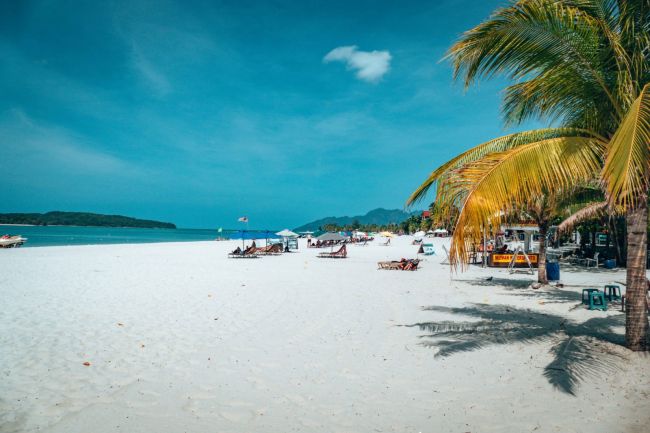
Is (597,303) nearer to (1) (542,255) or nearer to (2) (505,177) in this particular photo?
(1) (542,255)

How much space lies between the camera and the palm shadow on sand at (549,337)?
4648 mm

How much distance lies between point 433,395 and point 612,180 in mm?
2700

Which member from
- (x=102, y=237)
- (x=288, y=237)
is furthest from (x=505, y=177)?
(x=102, y=237)

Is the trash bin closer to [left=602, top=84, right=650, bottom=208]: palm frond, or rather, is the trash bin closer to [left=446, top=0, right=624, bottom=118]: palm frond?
[left=446, top=0, right=624, bottom=118]: palm frond

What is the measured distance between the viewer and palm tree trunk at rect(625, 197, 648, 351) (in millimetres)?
4707

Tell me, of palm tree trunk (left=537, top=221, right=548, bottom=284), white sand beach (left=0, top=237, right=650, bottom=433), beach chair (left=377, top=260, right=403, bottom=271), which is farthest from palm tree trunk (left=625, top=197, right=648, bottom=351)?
beach chair (left=377, top=260, right=403, bottom=271)

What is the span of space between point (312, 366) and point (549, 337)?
13.0ft

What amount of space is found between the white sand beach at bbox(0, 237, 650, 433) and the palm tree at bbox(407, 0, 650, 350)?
1469mm

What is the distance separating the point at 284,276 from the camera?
14.1 m

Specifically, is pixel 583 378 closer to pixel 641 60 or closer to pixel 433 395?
pixel 433 395

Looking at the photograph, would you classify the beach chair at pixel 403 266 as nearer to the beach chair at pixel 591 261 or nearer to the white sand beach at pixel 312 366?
the white sand beach at pixel 312 366

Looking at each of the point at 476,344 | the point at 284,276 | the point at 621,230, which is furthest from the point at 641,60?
the point at 621,230

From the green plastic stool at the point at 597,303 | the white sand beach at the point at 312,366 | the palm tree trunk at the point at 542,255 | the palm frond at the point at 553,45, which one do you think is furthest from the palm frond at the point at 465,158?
the palm tree trunk at the point at 542,255

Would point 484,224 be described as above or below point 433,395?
above
